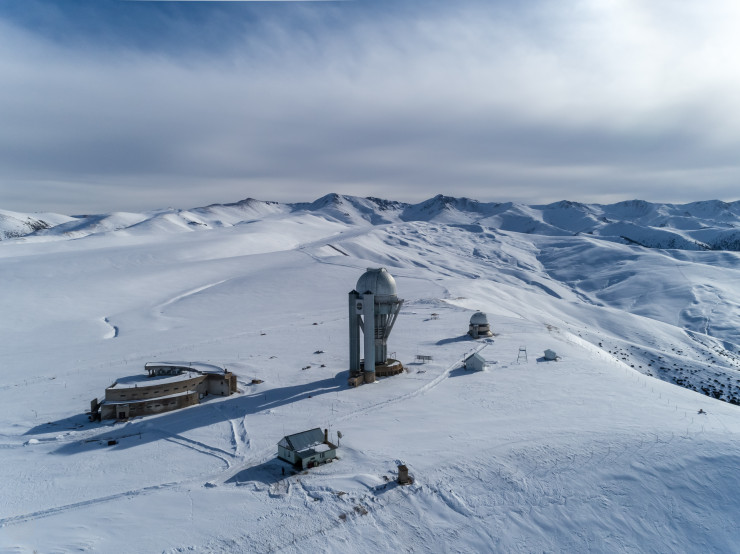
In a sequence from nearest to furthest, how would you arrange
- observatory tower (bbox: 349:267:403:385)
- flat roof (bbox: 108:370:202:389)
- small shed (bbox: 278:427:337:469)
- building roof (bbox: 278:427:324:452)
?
small shed (bbox: 278:427:337:469)
building roof (bbox: 278:427:324:452)
flat roof (bbox: 108:370:202:389)
observatory tower (bbox: 349:267:403:385)

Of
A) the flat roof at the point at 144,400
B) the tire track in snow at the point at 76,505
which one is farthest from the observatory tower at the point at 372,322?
the tire track in snow at the point at 76,505

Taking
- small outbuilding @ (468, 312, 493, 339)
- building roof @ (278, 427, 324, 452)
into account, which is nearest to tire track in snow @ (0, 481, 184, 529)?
building roof @ (278, 427, 324, 452)

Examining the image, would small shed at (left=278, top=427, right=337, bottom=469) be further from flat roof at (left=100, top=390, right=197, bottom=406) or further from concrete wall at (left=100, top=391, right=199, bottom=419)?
flat roof at (left=100, top=390, right=197, bottom=406)

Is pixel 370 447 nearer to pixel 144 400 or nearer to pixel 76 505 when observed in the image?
pixel 76 505

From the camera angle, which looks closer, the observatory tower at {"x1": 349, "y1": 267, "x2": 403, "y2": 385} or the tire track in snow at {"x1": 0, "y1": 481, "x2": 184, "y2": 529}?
the tire track in snow at {"x1": 0, "y1": 481, "x2": 184, "y2": 529}

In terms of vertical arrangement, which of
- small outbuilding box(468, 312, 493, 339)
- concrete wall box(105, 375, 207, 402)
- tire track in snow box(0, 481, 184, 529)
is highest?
small outbuilding box(468, 312, 493, 339)

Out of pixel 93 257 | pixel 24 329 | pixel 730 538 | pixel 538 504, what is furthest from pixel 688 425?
pixel 93 257

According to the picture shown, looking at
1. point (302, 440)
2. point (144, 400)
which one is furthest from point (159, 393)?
point (302, 440)

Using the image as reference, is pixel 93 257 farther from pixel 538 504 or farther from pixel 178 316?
pixel 538 504
